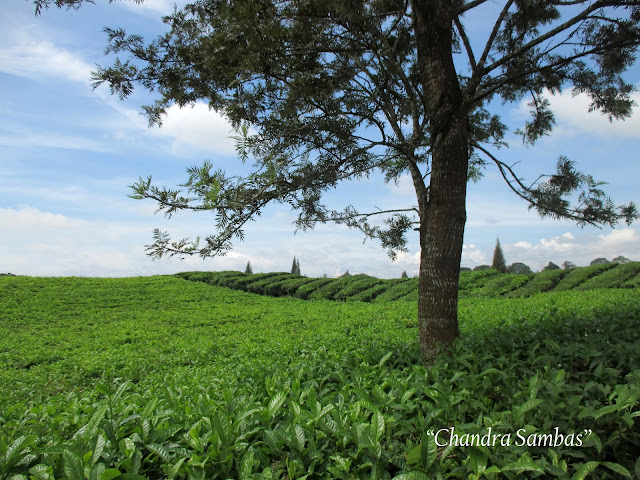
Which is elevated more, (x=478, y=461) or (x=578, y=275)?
(x=578, y=275)

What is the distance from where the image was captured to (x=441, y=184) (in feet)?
11.1

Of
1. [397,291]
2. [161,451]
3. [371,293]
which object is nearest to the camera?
[161,451]

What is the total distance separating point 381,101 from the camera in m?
4.27

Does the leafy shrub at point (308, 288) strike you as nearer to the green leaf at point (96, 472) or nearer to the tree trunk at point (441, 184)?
the tree trunk at point (441, 184)

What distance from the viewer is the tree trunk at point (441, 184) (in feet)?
10.9

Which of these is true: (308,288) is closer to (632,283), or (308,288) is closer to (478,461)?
(632,283)

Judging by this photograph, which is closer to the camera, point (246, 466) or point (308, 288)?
point (246, 466)

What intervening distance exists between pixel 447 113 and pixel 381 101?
41.7 inches

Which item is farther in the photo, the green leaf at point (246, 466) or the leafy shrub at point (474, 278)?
the leafy shrub at point (474, 278)

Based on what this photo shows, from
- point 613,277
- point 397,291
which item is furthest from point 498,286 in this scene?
point 397,291

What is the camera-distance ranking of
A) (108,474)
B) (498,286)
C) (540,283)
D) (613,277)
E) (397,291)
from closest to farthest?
(108,474) < (613,277) < (540,283) < (498,286) < (397,291)

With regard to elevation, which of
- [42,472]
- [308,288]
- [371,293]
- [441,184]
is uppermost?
[441,184]

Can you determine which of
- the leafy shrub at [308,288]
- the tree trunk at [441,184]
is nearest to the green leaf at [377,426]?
the tree trunk at [441,184]

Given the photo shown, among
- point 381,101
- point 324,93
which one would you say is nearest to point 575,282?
point 381,101
